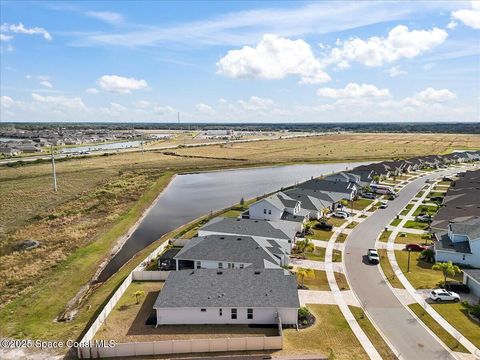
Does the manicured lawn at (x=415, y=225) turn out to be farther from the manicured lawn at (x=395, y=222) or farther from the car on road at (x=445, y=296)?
the car on road at (x=445, y=296)

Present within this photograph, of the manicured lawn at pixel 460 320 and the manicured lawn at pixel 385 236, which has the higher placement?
the manicured lawn at pixel 385 236

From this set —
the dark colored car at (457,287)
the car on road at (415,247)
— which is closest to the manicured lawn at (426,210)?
the car on road at (415,247)

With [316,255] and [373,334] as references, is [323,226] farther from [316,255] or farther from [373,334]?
[373,334]

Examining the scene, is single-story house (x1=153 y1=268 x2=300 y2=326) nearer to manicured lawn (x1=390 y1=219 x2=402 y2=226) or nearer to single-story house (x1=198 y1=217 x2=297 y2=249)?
single-story house (x1=198 y1=217 x2=297 y2=249)

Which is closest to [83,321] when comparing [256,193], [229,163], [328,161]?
[256,193]

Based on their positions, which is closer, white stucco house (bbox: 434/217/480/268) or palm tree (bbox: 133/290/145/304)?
palm tree (bbox: 133/290/145/304)

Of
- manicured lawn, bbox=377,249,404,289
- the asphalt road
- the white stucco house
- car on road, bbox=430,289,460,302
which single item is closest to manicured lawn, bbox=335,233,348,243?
the asphalt road

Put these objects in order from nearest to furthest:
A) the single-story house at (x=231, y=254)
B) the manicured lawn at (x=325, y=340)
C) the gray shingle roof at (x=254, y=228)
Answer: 1. the manicured lawn at (x=325, y=340)
2. the single-story house at (x=231, y=254)
3. the gray shingle roof at (x=254, y=228)
